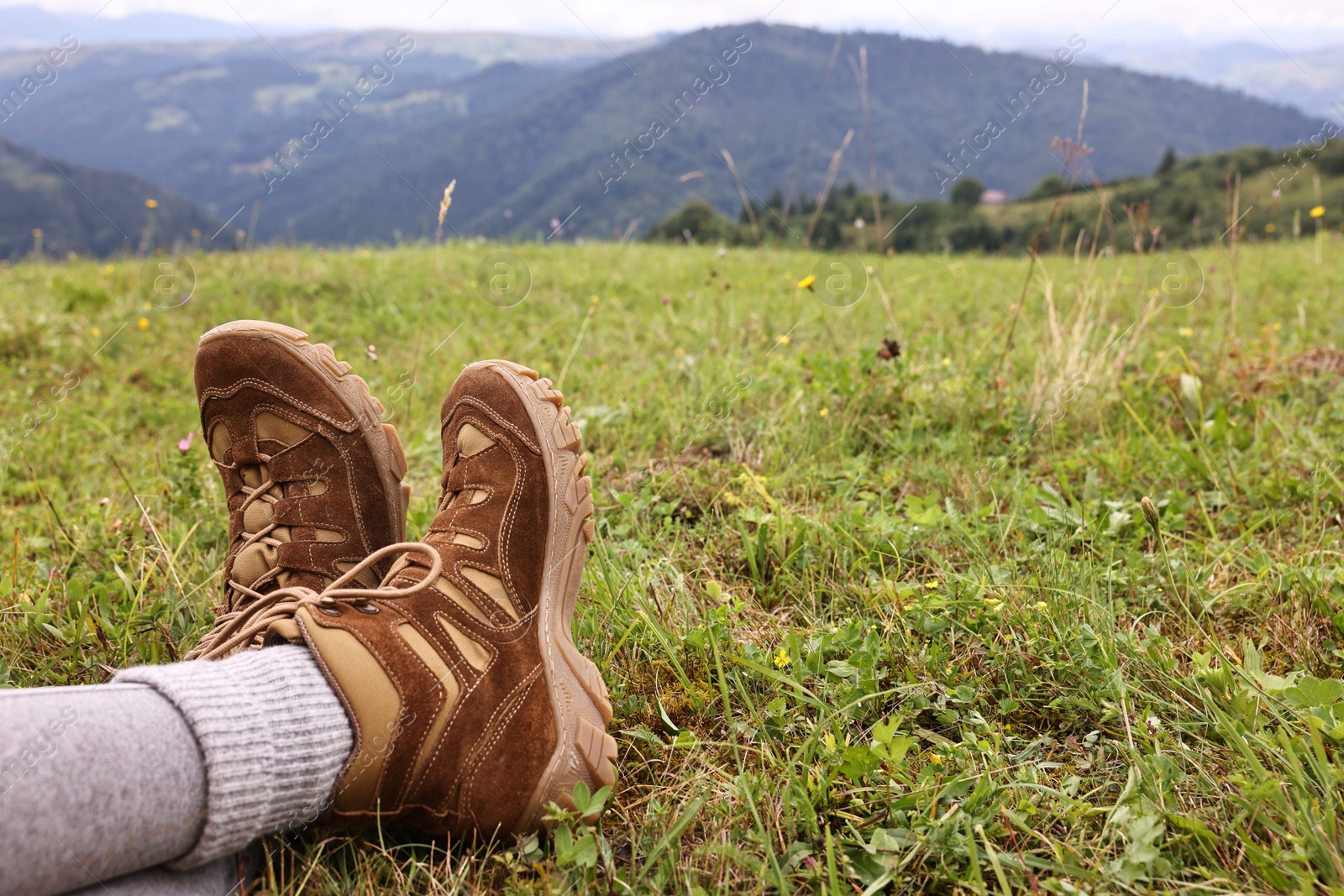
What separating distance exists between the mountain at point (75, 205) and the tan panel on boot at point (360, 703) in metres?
105

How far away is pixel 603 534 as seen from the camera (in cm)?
197

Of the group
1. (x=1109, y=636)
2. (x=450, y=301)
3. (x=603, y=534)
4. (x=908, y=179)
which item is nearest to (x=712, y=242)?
(x=450, y=301)

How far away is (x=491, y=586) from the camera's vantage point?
1419 mm

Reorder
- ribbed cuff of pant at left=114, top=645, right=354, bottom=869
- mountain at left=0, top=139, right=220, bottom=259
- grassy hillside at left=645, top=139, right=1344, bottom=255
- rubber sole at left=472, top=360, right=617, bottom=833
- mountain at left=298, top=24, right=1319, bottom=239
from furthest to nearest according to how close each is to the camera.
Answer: mountain at left=298, top=24, right=1319, bottom=239 < mountain at left=0, top=139, right=220, bottom=259 < grassy hillside at left=645, top=139, right=1344, bottom=255 < rubber sole at left=472, top=360, right=617, bottom=833 < ribbed cuff of pant at left=114, top=645, right=354, bottom=869

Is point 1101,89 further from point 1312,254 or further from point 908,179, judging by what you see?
point 1312,254

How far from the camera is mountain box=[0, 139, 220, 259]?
93625mm

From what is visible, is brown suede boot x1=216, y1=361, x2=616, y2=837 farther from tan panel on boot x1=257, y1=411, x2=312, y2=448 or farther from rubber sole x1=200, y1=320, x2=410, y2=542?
tan panel on boot x1=257, y1=411, x2=312, y2=448

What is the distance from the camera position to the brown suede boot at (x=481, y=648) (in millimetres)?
1172

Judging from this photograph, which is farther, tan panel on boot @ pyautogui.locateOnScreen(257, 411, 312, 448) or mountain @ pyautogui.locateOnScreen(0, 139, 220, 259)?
mountain @ pyautogui.locateOnScreen(0, 139, 220, 259)

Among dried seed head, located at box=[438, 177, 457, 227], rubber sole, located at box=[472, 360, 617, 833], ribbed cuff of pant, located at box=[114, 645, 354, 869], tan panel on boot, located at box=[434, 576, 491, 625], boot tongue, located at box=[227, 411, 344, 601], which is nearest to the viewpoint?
ribbed cuff of pant, located at box=[114, 645, 354, 869]

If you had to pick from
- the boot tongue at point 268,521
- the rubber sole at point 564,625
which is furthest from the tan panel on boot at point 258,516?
the rubber sole at point 564,625

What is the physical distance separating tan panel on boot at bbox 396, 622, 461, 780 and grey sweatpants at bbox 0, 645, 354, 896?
12 centimetres

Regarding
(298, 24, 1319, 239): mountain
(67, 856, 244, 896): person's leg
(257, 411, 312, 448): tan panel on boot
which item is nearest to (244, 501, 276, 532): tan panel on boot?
(257, 411, 312, 448): tan panel on boot

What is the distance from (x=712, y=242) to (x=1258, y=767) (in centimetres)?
713
